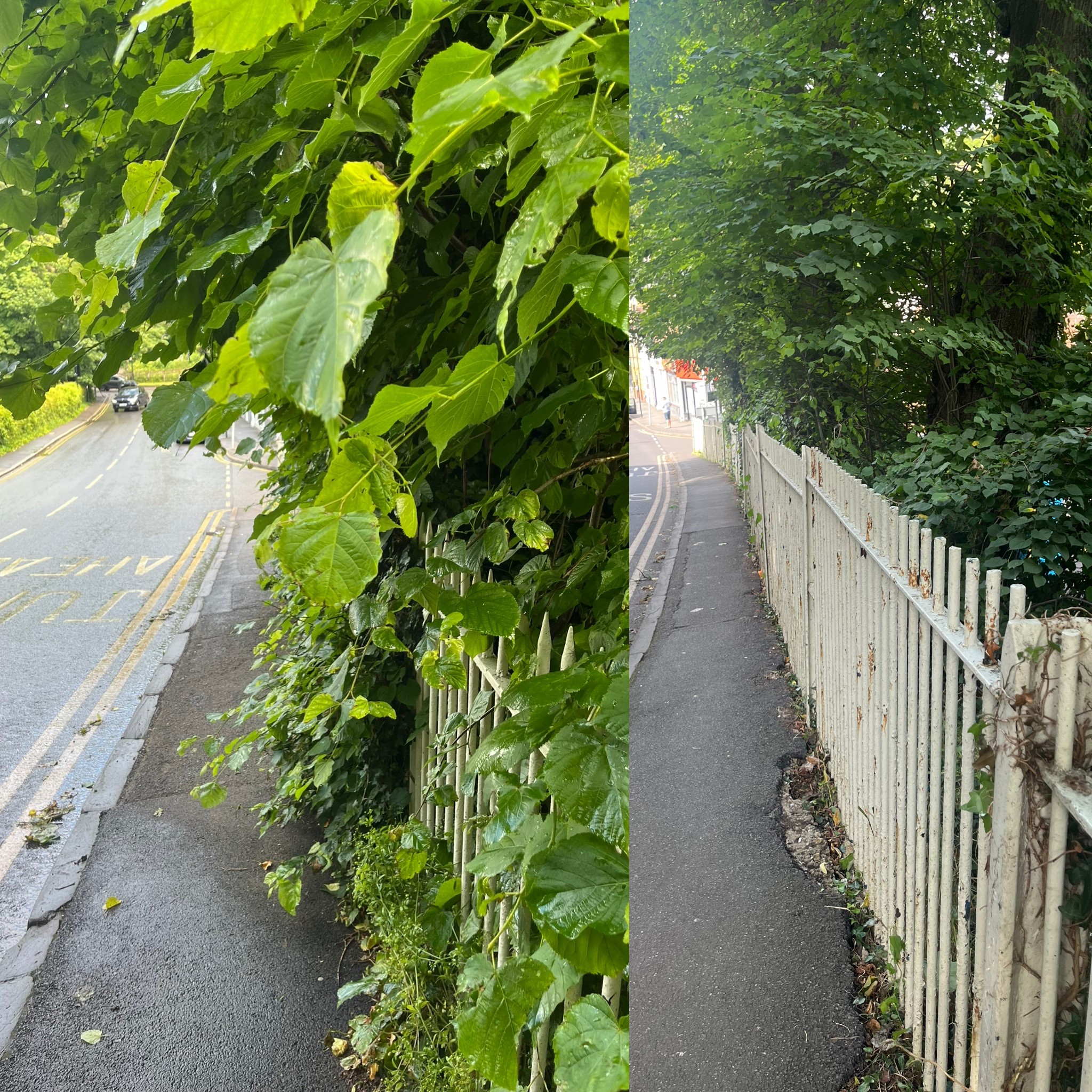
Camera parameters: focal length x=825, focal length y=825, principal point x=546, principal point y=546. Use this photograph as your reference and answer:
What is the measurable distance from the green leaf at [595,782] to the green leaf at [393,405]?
0.27 m

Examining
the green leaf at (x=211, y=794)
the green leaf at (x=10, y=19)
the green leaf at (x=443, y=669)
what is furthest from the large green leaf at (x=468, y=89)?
the green leaf at (x=211, y=794)

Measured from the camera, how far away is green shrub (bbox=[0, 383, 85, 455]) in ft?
6.09

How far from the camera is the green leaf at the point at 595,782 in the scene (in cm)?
58

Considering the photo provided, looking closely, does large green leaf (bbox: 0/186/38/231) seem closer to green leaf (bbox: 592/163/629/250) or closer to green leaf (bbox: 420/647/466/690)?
green leaf (bbox: 420/647/466/690)

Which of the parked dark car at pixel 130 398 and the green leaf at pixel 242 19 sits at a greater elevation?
the green leaf at pixel 242 19

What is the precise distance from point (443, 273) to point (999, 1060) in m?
1.11

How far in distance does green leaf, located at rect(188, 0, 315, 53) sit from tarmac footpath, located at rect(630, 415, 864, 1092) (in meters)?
0.26

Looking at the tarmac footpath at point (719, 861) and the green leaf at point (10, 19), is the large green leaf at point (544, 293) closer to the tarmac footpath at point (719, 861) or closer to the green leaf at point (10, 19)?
the tarmac footpath at point (719, 861)

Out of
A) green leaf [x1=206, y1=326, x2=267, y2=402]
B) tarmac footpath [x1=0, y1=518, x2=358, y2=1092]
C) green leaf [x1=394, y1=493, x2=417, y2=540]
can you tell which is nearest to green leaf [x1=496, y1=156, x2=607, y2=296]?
green leaf [x1=206, y1=326, x2=267, y2=402]

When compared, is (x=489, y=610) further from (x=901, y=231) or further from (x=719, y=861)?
(x=901, y=231)

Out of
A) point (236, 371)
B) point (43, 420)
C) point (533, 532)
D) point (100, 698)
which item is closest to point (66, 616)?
point (100, 698)

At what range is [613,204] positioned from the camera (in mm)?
396

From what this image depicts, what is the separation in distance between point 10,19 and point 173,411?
0.75 m

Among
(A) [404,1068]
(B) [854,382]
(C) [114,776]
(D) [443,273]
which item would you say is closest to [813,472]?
(B) [854,382]
